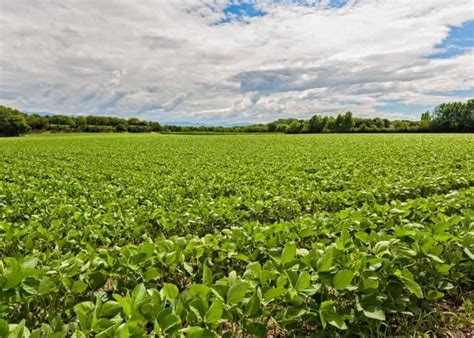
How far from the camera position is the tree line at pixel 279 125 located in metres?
86.6

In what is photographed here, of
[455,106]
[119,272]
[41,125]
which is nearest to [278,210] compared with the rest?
[119,272]

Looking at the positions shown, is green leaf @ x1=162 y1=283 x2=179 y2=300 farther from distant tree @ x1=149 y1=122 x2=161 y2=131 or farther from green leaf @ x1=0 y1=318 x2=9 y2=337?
distant tree @ x1=149 y1=122 x2=161 y2=131

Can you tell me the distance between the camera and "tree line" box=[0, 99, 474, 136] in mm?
86625

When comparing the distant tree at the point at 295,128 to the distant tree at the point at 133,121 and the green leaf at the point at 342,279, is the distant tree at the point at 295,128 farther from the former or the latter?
the green leaf at the point at 342,279

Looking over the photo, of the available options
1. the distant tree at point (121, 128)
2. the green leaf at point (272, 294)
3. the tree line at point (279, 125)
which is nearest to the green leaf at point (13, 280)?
the green leaf at point (272, 294)

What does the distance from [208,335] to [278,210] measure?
549cm

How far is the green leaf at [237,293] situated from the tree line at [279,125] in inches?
3837

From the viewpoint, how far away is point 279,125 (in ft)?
380

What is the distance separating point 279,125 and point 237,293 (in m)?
116

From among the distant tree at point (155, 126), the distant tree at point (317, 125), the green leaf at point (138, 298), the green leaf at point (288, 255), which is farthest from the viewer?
the distant tree at point (155, 126)

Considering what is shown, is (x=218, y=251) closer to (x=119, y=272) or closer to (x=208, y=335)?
(x=119, y=272)

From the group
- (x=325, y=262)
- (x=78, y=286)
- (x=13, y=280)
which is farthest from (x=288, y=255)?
(x=13, y=280)

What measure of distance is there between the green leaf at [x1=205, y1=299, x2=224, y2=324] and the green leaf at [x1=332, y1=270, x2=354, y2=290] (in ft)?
2.88

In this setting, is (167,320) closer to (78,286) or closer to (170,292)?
(170,292)
